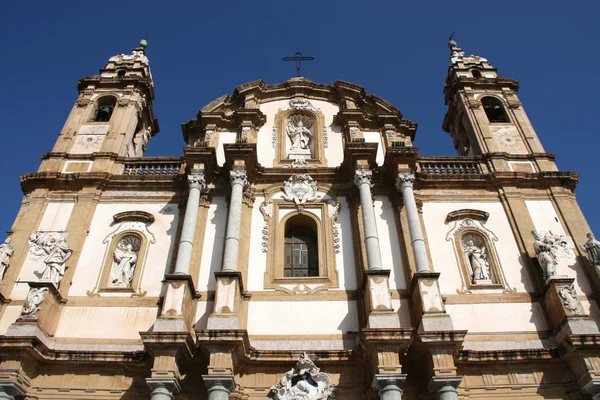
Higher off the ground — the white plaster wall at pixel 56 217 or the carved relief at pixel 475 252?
the white plaster wall at pixel 56 217

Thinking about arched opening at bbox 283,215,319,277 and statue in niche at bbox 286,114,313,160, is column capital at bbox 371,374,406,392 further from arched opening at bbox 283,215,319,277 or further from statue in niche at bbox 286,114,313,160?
statue in niche at bbox 286,114,313,160

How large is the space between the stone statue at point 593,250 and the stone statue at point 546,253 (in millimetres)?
822

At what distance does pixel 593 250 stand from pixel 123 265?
40.4 ft

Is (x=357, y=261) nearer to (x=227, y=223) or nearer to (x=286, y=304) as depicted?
(x=286, y=304)

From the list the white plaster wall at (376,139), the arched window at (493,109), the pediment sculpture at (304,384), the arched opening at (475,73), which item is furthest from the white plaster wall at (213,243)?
the arched opening at (475,73)

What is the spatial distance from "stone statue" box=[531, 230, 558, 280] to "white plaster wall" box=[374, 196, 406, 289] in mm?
3524

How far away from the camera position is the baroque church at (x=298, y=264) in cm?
1152

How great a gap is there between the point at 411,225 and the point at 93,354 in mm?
8321

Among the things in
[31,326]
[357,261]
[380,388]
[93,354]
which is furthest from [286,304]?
[31,326]

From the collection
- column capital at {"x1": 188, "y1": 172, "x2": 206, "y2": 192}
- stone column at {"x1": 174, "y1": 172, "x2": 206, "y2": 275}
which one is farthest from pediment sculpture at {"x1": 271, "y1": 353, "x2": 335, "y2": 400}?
column capital at {"x1": 188, "y1": 172, "x2": 206, "y2": 192}

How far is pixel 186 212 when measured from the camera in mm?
14273

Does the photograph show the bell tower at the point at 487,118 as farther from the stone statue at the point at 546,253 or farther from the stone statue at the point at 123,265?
the stone statue at the point at 123,265

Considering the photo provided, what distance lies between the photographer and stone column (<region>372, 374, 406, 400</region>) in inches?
419

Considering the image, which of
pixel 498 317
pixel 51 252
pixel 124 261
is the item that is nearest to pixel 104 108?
pixel 51 252
